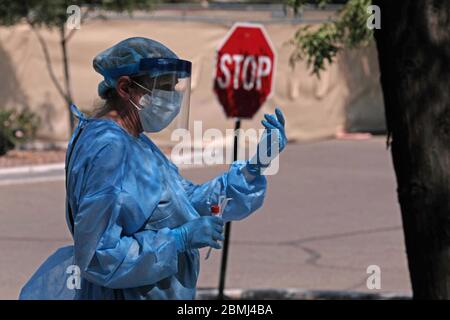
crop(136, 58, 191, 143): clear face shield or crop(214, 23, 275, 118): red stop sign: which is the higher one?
crop(136, 58, 191, 143): clear face shield

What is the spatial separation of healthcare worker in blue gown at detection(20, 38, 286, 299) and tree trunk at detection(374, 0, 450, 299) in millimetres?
1252

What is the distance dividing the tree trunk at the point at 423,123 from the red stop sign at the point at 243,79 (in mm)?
3075

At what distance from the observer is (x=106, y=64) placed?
3.30 m

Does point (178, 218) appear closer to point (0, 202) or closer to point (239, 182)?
point (239, 182)

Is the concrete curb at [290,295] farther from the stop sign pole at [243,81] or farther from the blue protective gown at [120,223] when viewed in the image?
the blue protective gown at [120,223]

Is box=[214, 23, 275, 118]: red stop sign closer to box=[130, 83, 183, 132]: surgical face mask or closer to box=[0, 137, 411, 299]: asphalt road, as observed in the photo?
box=[0, 137, 411, 299]: asphalt road

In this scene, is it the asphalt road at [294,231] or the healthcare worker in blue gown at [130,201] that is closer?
the healthcare worker in blue gown at [130,201]

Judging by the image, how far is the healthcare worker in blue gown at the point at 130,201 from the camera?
10.1 ft

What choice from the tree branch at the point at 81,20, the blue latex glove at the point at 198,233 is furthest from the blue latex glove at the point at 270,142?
the tree branch at the point at 81,20

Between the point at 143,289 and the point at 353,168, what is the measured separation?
1355 cm

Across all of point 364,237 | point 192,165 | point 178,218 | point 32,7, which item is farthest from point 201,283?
point 32,7

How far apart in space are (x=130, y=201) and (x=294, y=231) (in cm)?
795

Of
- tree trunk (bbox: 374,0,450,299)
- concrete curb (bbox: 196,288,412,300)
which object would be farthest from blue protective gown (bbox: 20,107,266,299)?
concrete curb (bbox: 196,288,412,300)

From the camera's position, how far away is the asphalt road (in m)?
8.73
